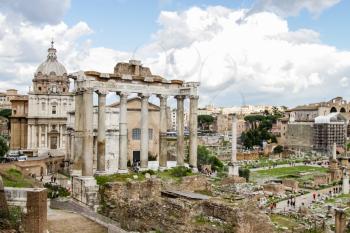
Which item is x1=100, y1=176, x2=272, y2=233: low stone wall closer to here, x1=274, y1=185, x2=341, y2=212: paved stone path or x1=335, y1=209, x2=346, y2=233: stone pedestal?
x1=335, y1=209, x2=346, y2=233: stone pedestal

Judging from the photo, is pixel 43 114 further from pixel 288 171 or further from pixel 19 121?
pixel 288 171

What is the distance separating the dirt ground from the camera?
1678 centimetres

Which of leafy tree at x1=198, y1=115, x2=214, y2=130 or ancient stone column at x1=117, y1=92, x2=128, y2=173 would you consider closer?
ancient stone column at x1=117, y1=92, x2=128, y2=173

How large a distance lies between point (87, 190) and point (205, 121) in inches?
4812

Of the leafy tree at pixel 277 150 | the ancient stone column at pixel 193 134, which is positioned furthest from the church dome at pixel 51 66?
the leafy tree at pixel 277 150

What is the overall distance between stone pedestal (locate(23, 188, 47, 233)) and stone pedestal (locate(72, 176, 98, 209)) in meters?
5.98

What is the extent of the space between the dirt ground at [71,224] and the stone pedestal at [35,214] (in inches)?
87.7

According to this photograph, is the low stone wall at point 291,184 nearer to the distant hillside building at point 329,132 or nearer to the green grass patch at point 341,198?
the green grass patch at point 341,198

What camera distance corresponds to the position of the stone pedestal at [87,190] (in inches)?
798

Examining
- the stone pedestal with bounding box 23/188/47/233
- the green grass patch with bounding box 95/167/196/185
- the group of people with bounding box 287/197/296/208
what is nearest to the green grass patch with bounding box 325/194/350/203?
the group of people with bounding box 287/197/296/208

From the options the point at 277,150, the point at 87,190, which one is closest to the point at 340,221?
the point at 87,190

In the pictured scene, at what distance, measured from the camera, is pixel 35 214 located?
1410cm

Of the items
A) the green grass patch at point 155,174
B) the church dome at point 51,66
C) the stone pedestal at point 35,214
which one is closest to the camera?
the stone pedestal at point 35,214

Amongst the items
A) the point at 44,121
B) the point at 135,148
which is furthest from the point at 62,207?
the point at 44,121
